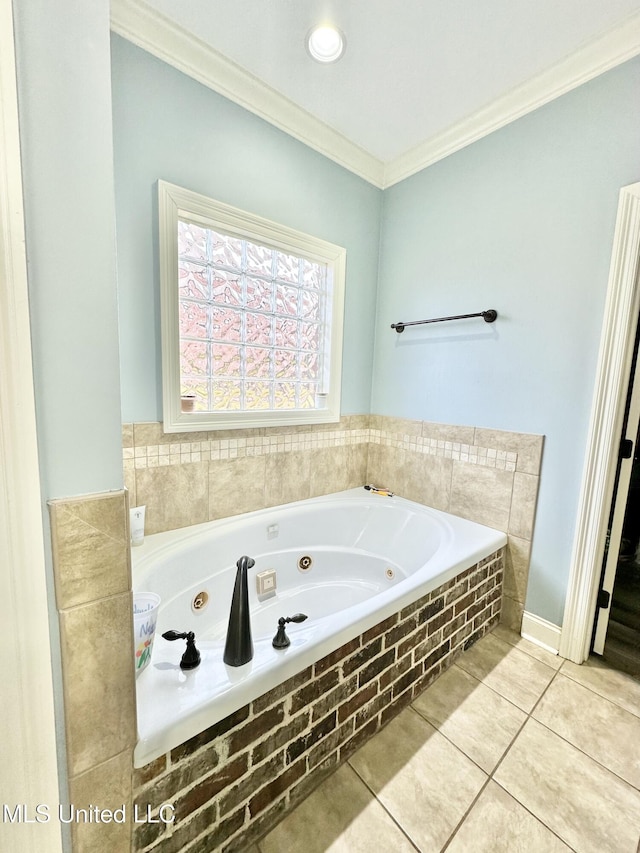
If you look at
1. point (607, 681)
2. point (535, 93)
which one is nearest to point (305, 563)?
point (607, 681)

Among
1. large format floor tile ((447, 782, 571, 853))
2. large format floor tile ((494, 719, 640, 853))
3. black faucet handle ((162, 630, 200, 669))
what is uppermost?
black faucet handle ((162, 630, 200, 669))

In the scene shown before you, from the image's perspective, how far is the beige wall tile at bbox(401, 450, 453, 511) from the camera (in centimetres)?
215

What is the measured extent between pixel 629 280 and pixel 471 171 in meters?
1.06

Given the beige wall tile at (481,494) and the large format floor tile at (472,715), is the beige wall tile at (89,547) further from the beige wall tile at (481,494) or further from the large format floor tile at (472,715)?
the beige wall tile at (481,494)

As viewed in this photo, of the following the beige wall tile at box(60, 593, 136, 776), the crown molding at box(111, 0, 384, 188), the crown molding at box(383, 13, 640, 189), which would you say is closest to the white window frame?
the crown molding at box(111, 0, 384, 188)

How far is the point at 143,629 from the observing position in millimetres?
945

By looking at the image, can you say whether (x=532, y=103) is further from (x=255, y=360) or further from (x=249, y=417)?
(x=249, y=417)

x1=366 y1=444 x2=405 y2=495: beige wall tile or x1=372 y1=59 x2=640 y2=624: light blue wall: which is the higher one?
x1=372 y1=59 x2=640 y2=624: light blue wall

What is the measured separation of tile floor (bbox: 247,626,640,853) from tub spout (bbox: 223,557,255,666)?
56 centimetres

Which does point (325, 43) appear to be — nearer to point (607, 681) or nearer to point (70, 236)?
point (70, 236)

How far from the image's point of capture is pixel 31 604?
60 cm

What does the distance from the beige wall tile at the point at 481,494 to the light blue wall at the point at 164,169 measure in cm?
173

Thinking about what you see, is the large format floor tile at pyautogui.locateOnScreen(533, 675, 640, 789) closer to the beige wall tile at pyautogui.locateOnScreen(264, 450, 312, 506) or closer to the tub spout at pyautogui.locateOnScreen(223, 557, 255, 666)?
the tub spout at pyautogui.locateOnScreen(223, 557, 255, 666)

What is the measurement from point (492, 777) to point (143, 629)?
1.26 metres
